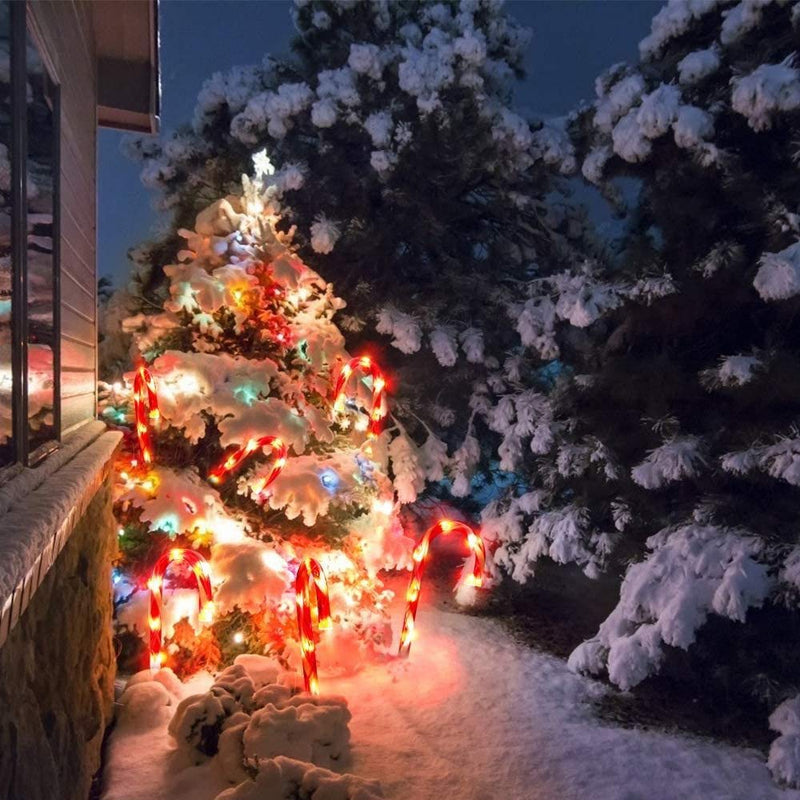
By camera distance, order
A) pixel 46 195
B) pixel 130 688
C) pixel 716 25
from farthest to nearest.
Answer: pixel 716 25 < pixel 130 688 < pixel 46 195

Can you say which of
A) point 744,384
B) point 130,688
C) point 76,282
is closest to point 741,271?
point 744,384

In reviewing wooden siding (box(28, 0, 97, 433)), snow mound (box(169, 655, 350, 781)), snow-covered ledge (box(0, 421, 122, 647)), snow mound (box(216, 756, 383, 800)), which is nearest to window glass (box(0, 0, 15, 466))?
snow-covered ledge (box(0, 421, 122, 647))

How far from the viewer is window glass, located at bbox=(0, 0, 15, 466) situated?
2195 mm

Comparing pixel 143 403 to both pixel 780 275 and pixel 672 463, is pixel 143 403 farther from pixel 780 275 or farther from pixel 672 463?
pixel 780 275

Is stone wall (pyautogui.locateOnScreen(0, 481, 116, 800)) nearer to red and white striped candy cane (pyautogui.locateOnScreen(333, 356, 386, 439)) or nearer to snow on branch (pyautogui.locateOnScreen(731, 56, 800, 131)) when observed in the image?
red and white striped candy cane (pyautogui.locateOnScreen(333, 356, 386, 439))

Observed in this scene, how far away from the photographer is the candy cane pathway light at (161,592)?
5.03 m

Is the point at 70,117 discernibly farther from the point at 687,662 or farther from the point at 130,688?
the point at 687,662

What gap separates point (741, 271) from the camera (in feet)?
18.0

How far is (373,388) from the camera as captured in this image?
6.45 meters

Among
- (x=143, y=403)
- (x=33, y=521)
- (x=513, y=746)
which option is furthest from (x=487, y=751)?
(x=33, y=521)

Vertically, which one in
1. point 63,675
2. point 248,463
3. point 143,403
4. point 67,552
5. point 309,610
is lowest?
point 309,610

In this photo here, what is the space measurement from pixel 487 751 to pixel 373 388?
2894 mm

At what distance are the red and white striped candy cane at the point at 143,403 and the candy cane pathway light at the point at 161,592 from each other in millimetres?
790

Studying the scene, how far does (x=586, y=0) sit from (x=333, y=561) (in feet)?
147
